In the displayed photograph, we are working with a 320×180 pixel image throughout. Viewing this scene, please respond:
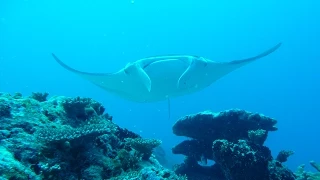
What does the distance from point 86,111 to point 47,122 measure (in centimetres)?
109

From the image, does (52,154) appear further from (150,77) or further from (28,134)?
(150,77)

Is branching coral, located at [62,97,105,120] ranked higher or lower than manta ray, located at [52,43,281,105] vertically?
lower

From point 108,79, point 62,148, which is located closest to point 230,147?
point 62,148

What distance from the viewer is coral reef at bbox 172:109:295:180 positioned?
5.71 meters

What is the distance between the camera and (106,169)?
4.16 meters

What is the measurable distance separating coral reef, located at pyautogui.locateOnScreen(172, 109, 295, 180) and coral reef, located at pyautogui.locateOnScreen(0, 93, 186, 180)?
5.80ft

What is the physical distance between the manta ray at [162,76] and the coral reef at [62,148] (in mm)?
2502

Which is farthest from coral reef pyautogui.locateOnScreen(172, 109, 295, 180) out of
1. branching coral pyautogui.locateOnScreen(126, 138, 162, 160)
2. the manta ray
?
branching coral pyautogui.locateOnScreen(126, 138, 162, 160)

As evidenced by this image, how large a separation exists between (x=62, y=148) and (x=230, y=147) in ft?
11.2

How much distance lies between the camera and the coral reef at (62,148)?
3424 mm

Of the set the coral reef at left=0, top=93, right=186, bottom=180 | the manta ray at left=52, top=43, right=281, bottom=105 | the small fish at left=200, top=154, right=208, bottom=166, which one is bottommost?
the coral reef at left=0, top=93, right=186, bottom=180

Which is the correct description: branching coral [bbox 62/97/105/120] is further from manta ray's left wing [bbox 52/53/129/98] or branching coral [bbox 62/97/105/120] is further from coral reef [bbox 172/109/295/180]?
coral reef [bbox 172/109/295/180]

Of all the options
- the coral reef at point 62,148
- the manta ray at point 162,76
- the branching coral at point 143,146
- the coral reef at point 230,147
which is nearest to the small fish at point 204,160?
the coral reef at point 230,147

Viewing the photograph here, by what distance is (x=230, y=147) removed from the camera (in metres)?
5.69
